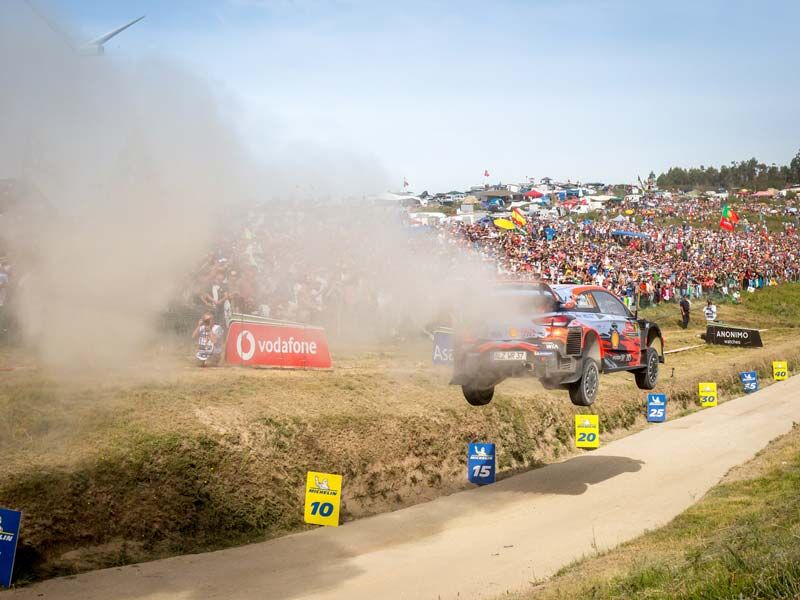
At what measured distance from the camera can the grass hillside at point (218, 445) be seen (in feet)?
64.4

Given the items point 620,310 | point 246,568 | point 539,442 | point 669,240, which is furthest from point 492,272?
point 669,240

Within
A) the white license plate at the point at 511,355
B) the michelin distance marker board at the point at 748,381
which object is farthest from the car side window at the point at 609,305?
the michelin distance marker board at the point at 748,381

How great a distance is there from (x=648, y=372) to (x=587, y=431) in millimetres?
11746

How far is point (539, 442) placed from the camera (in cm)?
3272

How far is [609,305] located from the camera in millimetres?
20547

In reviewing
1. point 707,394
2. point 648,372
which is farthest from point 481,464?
point 707,394

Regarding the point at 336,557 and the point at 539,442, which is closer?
the point at 336,557

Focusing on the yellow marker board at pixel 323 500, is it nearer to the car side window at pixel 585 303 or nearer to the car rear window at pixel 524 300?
the car rear window at pixel 524 300

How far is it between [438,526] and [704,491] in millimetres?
8860

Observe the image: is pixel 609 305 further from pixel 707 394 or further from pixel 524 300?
pixel 707 394

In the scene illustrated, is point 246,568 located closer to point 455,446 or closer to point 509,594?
point 509,594

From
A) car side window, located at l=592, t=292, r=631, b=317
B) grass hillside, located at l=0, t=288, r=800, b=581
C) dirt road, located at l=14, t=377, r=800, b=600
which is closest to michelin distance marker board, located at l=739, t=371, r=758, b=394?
dirt road, located at l=14, t=377, r=800, b=600

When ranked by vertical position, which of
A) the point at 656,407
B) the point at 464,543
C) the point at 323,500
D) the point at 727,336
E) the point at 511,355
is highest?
the point at 511,355

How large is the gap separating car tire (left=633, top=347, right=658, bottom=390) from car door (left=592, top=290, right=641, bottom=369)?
1.89 feet
